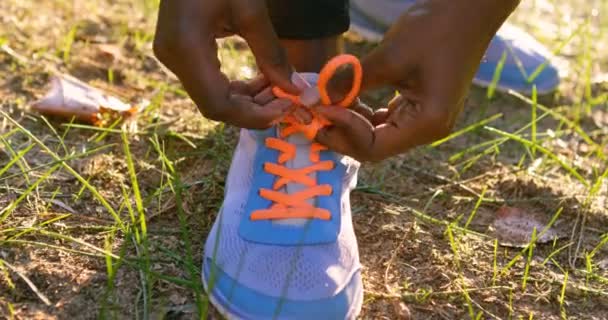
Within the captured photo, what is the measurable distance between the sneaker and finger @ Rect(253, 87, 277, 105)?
3.5 inches

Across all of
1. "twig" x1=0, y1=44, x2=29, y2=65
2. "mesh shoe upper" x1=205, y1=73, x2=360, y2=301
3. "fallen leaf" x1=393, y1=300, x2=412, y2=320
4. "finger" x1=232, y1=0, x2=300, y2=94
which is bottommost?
"fallen leaf" x1=393, y1=300, x2=412, y2=320

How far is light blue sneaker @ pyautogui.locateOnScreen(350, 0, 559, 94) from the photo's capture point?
7.31ft

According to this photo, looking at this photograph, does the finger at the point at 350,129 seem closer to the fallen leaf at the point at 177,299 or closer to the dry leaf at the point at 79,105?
the fallen leaf at the point at 177,299

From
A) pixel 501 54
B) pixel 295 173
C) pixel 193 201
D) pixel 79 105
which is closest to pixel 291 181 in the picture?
pixel 295 173

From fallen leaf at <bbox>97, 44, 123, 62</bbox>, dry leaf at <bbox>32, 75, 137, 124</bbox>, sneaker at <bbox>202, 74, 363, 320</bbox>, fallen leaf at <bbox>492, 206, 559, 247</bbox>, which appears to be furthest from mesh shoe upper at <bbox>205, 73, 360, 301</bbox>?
fallen leaf at <bbox>97, 44, 123, 62</bbox>

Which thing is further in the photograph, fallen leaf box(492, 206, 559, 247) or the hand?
fallen leaf box(492, 206, 559, 247)

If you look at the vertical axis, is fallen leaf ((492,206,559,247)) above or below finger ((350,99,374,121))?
below

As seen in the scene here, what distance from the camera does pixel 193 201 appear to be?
1.65m

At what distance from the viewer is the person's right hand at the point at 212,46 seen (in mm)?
1236

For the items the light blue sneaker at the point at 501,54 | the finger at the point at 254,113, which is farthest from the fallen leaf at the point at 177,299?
the light blue sneaker at the point at 501,54

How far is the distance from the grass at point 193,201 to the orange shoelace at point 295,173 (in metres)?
0.15

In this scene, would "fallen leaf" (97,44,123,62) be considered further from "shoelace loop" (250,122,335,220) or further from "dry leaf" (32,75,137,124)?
"shoelace loop" (250,122,335,220)

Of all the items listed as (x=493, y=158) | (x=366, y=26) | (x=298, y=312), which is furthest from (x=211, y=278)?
(x=366, y=26)

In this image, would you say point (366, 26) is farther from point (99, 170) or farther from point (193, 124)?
point (99, 170)
